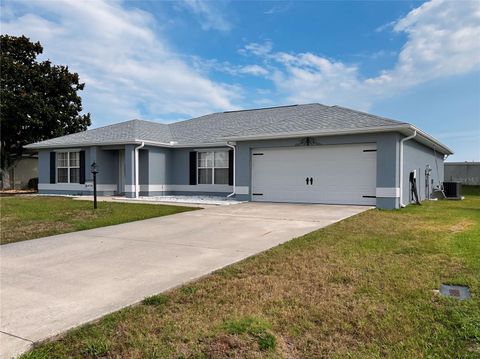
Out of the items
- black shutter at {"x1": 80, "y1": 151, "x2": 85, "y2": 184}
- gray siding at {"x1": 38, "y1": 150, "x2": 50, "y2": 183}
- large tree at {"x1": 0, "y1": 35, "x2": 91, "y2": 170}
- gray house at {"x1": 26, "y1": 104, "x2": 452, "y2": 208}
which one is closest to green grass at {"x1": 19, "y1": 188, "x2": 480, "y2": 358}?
gray house at {"x1": 26, "y1": 104, "x2": 452, "y2": 208}

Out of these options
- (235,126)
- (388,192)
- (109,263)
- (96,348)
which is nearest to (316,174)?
(388,192)

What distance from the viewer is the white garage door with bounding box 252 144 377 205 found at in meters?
12.7

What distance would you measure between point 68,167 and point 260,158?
1054 centimetres

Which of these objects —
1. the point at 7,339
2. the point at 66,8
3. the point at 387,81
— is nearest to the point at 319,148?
the point at 387,81

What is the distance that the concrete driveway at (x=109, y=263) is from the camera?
3373 mm

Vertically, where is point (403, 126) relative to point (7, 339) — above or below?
above

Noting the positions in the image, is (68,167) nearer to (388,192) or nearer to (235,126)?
(235,126)

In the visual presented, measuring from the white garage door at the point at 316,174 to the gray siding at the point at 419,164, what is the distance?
1522 millimetres

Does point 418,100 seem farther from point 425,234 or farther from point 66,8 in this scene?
point 66,8

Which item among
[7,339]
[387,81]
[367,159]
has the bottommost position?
[7,339]

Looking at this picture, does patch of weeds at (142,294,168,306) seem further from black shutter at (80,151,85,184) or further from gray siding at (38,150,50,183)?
gray siding at (38,150,50,183)

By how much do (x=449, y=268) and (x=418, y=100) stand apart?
1575 cm

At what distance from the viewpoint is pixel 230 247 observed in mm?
6254

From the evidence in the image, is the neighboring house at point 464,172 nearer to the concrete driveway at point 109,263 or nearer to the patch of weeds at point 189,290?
the concrete driveway at point 109,263
